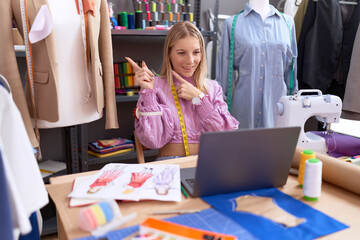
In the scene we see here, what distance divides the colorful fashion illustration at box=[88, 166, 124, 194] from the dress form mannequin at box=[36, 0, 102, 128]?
802 mm

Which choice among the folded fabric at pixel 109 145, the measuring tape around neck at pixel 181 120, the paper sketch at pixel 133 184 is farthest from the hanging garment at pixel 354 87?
the paper sketch at pixel 133 184

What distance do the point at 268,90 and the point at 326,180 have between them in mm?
1419

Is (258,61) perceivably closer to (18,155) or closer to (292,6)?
(292,6)

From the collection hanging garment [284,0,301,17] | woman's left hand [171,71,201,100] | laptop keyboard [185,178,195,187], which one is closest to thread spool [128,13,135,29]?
woman's left hand [171,71,201,100]

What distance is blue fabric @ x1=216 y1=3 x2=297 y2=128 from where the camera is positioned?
8.57ft

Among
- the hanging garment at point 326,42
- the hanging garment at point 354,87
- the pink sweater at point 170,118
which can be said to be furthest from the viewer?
the hanging garment at point 326,42

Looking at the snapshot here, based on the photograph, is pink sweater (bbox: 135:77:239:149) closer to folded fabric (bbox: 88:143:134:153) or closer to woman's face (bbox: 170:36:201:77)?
woman's face (bbox: 170:36:201:77)

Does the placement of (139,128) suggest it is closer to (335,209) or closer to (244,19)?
(335,209)

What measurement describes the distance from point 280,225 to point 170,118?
3.36ft

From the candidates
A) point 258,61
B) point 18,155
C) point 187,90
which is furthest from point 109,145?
point 18,155

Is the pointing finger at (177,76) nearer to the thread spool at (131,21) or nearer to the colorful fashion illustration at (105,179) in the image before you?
the colorful fashion illustration at (105,179)

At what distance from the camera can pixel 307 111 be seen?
174 cm

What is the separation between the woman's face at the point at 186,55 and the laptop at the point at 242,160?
0.88m

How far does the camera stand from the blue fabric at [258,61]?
2611 millimetres
